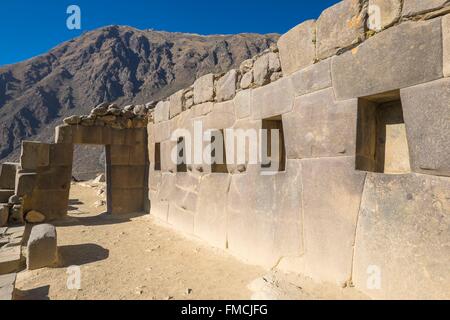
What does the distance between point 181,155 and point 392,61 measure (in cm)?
396

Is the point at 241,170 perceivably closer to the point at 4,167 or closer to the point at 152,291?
the point at 152,291

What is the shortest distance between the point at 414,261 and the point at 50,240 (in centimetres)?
364

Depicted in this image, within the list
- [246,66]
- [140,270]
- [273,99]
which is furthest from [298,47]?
[140,270]

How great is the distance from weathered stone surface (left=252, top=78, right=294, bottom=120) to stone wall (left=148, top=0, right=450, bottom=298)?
0.04 feet

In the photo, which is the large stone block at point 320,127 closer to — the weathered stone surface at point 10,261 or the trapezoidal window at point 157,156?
the weathered stone surface at point 10,261

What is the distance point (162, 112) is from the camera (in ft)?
21.5

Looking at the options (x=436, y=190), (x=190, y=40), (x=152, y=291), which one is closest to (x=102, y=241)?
(x=152, y=291)

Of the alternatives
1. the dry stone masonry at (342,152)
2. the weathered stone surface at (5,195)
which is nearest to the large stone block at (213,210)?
the dry stone masonry at (342,152)

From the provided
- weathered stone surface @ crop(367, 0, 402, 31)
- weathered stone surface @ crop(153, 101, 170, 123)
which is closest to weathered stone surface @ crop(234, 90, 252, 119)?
weathered stone surface @ crop(367, 0, 402, 31)

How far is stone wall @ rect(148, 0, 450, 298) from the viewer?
1.95 metres

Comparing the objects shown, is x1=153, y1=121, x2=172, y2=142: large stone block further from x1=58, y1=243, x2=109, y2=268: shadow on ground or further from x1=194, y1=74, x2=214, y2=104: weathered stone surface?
x1=58, y1=243, x2=109, y2=268: shadow on ground

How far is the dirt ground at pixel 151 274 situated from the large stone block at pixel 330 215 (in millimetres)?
159

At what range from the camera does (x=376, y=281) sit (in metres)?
2.21

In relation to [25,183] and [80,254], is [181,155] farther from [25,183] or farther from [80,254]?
[25,183]
